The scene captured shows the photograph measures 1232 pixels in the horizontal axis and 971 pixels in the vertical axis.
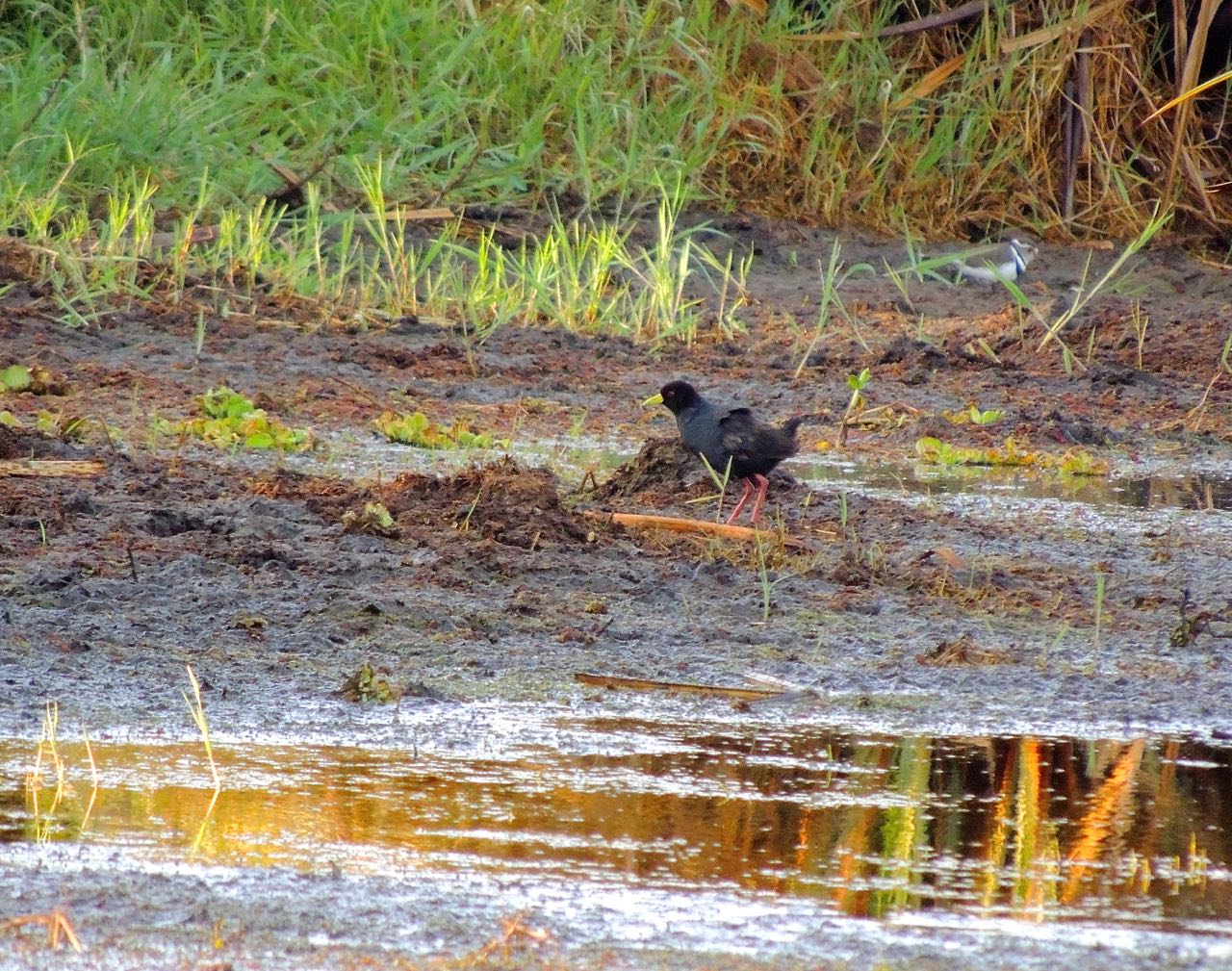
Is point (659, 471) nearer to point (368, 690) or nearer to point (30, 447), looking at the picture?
point (30, 447)

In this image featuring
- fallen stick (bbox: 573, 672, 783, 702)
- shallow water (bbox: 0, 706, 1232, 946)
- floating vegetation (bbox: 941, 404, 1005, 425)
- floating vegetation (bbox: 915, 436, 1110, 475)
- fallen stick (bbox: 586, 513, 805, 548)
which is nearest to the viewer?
shallow water (bbox: 0, 706, 1232, 946)

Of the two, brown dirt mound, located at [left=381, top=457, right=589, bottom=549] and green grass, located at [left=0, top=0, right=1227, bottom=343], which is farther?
green grass, located at [left=0, top=0, right=1227, bottom=343]

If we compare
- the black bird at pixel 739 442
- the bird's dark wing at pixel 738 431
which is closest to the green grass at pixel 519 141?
the black bird at pixel 739 442

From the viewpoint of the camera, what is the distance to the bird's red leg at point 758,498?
618cm

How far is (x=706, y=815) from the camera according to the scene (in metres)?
3.47

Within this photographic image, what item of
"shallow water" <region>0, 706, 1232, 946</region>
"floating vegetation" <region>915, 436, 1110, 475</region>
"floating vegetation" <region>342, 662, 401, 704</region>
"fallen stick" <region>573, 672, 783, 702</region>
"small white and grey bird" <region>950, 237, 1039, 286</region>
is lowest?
"shallow water" <region>0, 706, 1232, 946</region>

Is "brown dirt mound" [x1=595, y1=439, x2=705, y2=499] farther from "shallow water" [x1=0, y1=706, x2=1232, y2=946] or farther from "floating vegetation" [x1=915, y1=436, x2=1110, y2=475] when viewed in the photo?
"shallow water" [x1=0, y1=706, x2=1232, y2=946]

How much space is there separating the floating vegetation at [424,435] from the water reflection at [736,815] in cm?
357

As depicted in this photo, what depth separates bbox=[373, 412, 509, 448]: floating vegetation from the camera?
24.9 ft

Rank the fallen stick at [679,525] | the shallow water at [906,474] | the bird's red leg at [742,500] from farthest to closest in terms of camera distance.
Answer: the shallow water at [906,474] < the bird's red leg at [742,500] < the fallen stick at [679,525]

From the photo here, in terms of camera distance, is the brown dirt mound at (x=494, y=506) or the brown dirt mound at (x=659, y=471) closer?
the brown dirt mound at (x=494, y=506)

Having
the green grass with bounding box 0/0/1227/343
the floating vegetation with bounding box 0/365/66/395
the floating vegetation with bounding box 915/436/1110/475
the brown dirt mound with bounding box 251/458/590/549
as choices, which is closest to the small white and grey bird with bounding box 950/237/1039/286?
the green grass with bounding box 0/0/1227/343

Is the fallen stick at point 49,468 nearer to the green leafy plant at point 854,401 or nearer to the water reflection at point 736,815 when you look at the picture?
the water reflection at point 736,815

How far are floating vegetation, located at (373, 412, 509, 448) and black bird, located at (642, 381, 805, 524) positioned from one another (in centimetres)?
129
